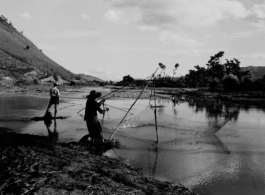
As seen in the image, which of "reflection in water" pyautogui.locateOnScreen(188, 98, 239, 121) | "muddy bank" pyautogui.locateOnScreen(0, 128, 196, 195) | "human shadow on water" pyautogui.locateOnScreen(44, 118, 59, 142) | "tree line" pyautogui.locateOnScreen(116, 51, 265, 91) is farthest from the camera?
"tree line" pyautogui.locateOnScreen(116, 51, 265, 91)

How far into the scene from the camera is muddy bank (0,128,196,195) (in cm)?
407

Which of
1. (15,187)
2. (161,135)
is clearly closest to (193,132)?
(161,135)

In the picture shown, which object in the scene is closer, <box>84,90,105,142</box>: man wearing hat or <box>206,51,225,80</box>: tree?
<box>84,90,105,142</box>: man wearing hat

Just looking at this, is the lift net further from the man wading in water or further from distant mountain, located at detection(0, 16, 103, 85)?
distant mountain, located at detection(0, 16, 103, 85)

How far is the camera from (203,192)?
5152 millimetres

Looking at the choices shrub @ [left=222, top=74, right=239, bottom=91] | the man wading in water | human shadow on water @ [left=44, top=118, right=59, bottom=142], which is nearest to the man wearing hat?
the man wading in water

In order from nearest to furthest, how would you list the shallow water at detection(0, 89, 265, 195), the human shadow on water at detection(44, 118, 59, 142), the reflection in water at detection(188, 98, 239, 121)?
the shallow water at detection(0, 89, 265, 195), the human shadow on water at detection(44, 118, 59, 142), the reflection in water at detection(188, 98, 239, 121)

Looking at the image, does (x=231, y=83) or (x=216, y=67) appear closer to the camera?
(x=231, y=83)

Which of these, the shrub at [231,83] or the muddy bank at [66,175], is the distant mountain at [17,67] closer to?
the shrub at [231,83]

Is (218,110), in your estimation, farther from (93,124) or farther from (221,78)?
(221,78)

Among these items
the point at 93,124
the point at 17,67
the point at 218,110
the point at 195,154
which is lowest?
the point at 195,154

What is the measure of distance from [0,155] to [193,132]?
7327mm

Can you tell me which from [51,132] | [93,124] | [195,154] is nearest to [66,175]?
[93,124]

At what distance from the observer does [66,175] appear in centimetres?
464
